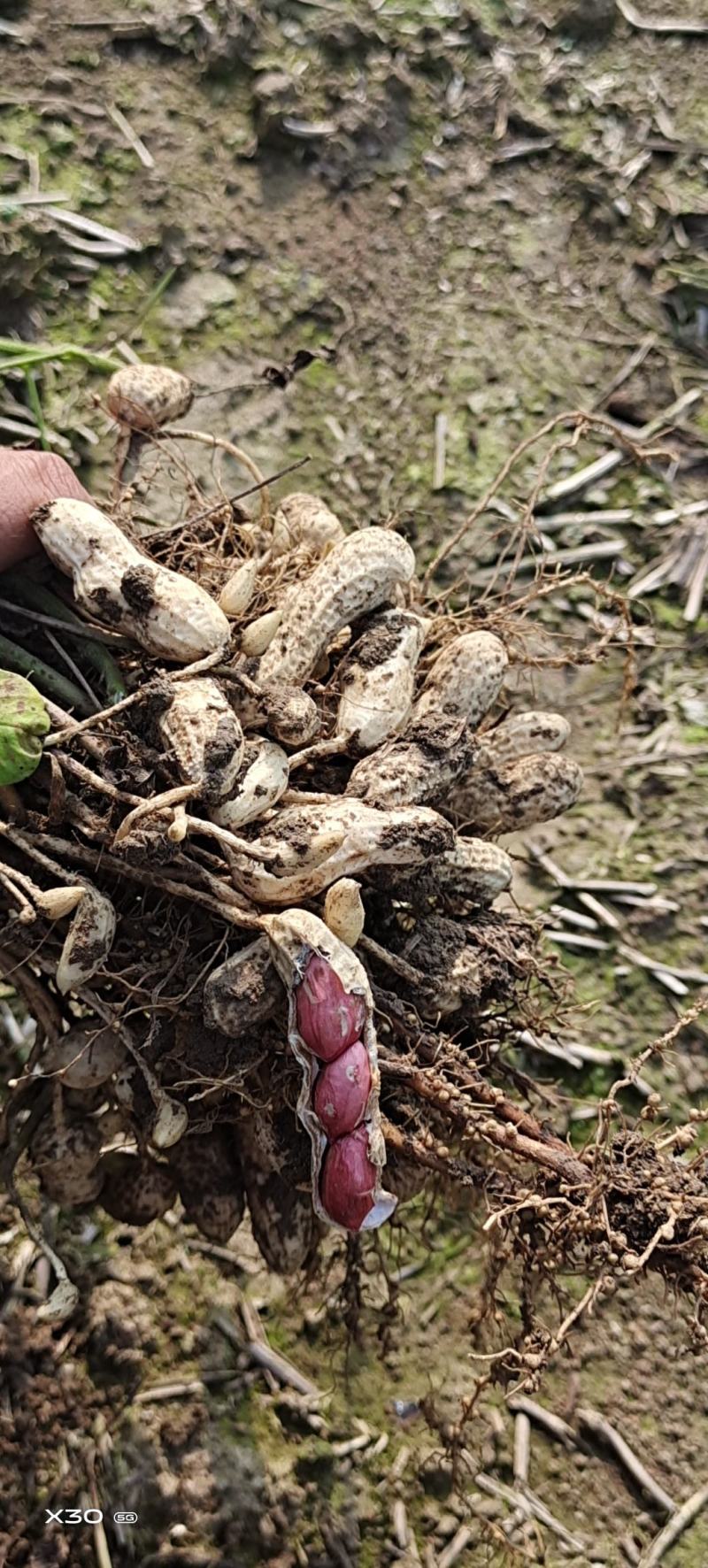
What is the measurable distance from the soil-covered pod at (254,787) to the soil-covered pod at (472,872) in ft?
0.89

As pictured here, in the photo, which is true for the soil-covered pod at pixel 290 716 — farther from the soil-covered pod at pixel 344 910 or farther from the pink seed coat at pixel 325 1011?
the pink seed coat at pixel 325 1011

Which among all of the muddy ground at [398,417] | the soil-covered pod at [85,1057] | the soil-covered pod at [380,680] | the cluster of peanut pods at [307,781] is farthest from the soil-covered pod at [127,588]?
the muddy ground at [398,417]

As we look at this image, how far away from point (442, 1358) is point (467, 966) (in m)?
1.05

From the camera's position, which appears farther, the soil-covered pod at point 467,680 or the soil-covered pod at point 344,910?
the soil-covered pod at point 467,680

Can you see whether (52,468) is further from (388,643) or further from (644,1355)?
(644,1355)

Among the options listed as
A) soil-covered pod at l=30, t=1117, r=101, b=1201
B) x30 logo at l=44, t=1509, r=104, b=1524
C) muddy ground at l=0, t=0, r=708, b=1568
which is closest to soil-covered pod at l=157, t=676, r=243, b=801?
soil-covered pod at l=30, t=1117, r=101, b=1201

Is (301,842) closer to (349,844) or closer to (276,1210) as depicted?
(349,844)

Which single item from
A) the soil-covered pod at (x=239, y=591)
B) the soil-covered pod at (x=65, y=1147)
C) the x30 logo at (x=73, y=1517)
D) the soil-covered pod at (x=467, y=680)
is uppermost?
the soil-covered pod at (x=239, y=591)

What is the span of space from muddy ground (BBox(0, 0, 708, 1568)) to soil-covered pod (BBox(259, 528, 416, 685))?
30.0 inches

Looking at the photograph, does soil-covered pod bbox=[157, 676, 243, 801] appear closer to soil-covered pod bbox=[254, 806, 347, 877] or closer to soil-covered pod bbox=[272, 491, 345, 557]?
soil-covered pod bbox=[254, 806, 347, 877]

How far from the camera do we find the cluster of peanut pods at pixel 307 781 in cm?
164

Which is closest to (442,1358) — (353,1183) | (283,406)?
(353,1183)

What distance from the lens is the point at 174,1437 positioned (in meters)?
2.32

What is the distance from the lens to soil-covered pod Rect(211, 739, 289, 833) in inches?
67.4
